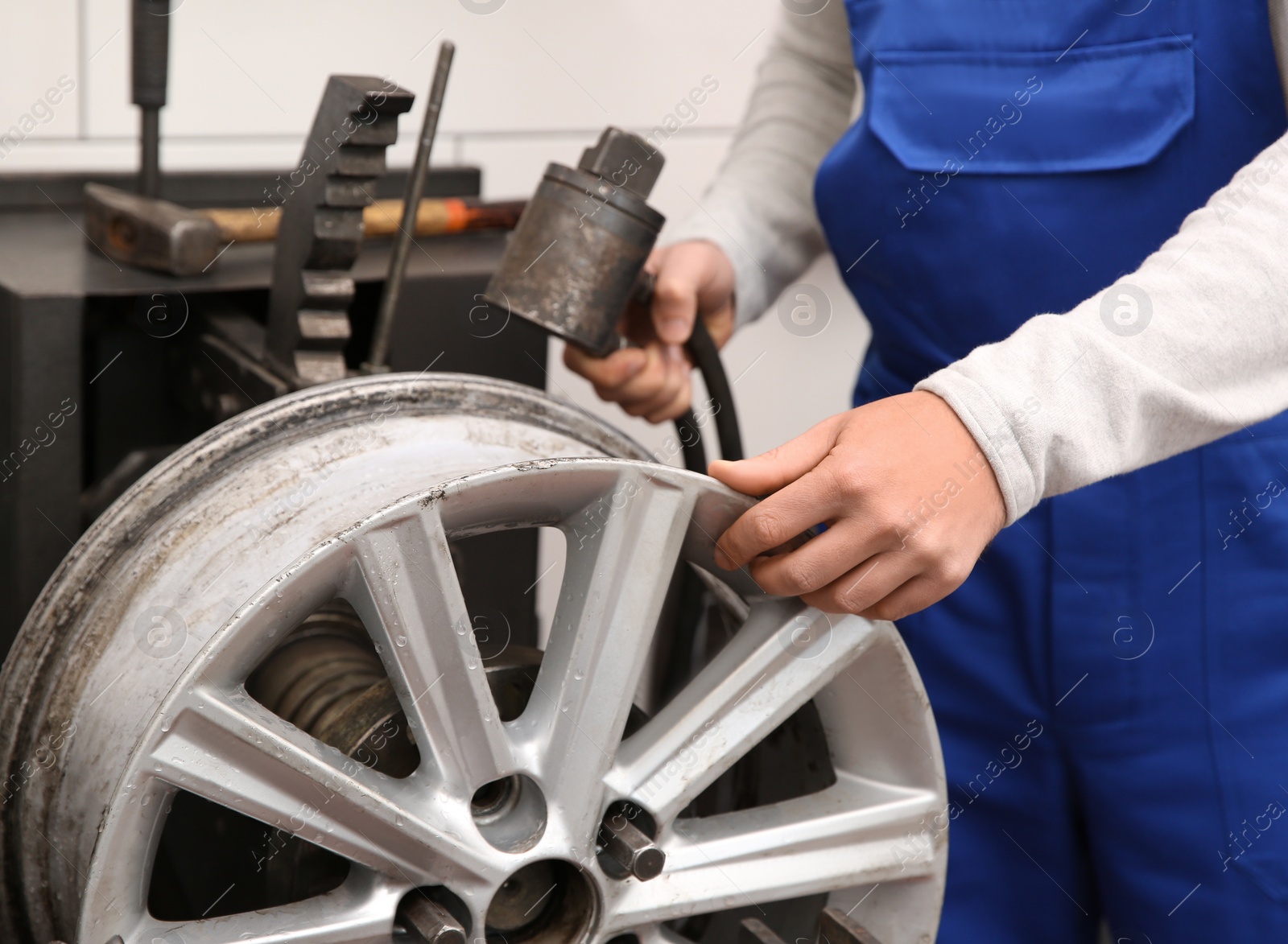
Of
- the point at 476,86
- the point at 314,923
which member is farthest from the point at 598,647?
the point at 476,86

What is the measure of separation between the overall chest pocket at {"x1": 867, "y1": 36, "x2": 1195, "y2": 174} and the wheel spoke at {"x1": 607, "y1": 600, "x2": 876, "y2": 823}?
1.10ft

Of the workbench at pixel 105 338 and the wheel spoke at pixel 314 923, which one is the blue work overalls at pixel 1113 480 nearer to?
the workbench at pixel 105 338

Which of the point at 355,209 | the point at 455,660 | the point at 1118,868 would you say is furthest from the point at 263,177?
the point at 1118,868

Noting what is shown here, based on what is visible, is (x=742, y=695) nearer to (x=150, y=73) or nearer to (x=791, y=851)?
(x=791, y=851)

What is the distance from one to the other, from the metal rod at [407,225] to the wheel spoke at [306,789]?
32 centimetres

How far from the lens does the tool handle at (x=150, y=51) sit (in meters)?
0.92

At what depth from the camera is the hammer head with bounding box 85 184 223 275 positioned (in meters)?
0.85

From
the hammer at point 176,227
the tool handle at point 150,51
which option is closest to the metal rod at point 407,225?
the hammer at point 176,227

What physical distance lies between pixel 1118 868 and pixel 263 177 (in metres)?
0.93

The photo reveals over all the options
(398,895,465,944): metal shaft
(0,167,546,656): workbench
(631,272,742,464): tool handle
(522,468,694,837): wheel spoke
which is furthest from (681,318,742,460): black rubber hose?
(398,895,465,944): metal shaft

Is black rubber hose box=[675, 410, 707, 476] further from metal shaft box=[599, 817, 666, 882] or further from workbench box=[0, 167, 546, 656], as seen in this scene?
metal shaft box=[599, 817, 666, 882]

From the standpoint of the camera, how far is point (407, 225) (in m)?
0.81

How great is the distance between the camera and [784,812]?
70cm

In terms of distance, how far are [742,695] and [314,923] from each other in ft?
0.81
